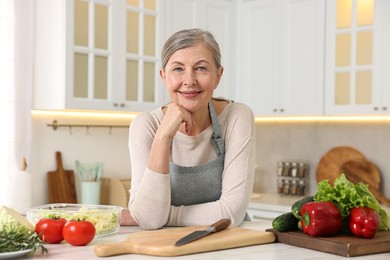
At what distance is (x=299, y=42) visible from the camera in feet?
14.9

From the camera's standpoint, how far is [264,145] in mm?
5199

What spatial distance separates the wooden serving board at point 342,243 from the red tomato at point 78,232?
1.99ft

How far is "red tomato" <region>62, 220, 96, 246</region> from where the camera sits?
1812mm

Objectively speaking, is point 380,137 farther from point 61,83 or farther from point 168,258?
point 168,258

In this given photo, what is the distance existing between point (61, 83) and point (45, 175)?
2.26 feet

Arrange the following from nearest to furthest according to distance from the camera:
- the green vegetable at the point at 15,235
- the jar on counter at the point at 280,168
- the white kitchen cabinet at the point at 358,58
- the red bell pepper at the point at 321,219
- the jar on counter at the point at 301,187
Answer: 1. the green vegetable at the point at 15,235
2. the red bell pepper at the point at 321,219
3. the white kitchen cabinet at the point at 358,58
4. the jar on counter at the point at 301,187
5. the jar on counter at the point at 280,168

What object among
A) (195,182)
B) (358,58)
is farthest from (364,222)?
(358,58)

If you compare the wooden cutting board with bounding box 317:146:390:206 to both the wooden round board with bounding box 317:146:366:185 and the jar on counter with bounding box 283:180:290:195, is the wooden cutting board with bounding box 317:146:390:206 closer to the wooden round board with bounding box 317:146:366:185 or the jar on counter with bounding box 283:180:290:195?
the wooden round board with bounding box 317:146:366:185

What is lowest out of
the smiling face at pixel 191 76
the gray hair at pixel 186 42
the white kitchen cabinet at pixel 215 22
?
the smiling face at pixel 191 76

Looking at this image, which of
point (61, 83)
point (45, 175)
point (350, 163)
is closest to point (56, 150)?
point (45, 175)

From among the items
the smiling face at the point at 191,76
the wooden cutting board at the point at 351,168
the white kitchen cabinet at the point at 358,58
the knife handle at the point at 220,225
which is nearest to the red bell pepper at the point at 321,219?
the knife handle at the point at 220,225

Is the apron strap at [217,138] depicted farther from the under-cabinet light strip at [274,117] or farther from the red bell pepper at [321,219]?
the under-cabinet light strip at [274,117]

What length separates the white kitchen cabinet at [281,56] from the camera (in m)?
4.45

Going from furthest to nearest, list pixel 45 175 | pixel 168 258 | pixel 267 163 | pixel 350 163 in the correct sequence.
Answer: pixel 267 163
pixel 350 163
pixel 45 175
pixel 168 258
